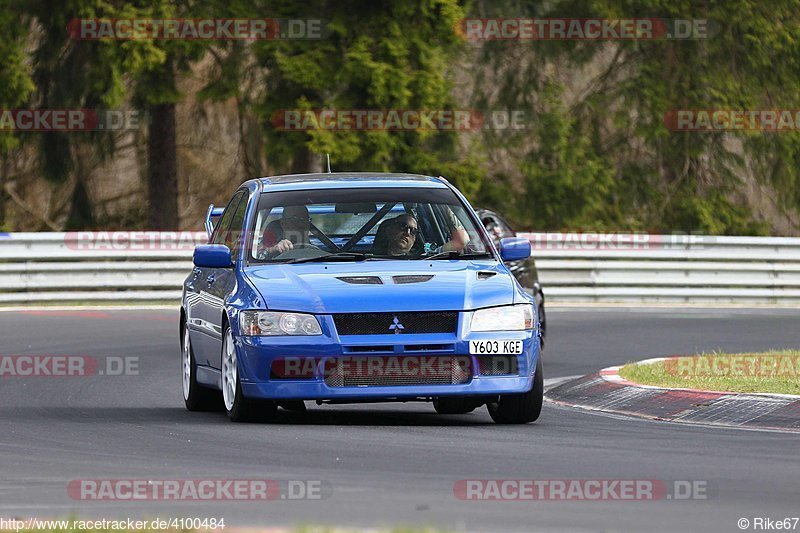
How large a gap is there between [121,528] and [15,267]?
58.5ft

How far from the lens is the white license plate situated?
11102 millimetres

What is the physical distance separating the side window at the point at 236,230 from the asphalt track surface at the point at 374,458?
1.12 metres

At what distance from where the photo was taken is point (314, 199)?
12.4 metres

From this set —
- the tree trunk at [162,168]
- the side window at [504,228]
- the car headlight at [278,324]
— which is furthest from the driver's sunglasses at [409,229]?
the tree trunk at [162,168]

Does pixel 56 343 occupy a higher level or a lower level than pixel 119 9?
lower

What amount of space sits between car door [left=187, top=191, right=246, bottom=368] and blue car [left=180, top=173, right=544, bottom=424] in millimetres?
32

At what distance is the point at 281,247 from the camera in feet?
39.6

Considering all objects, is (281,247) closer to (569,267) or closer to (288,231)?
(288,231)

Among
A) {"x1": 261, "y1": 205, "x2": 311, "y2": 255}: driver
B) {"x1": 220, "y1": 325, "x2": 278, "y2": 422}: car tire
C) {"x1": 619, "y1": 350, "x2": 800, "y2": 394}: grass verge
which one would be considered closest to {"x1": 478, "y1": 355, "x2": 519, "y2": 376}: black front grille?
{"x1": 220, "y1": 325, "x2": 278, "y2": 422}: car tire

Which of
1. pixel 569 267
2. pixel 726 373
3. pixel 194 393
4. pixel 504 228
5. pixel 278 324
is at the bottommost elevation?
pixel 569 267

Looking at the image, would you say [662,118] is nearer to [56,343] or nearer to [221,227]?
[56,343]

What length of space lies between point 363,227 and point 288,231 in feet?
1.69

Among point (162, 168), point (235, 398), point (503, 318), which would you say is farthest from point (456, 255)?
point (162, 168)

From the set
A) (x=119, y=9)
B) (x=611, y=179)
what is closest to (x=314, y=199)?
(x=119, y=9)
